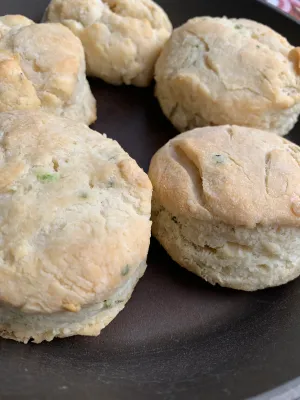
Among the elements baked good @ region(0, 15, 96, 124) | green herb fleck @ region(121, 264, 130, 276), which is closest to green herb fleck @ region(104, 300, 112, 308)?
green herb fleck @ region(121, 264, 130, 276)

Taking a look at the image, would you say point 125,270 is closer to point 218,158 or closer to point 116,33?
point 218,158

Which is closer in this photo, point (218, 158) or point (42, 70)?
point (218, 158)

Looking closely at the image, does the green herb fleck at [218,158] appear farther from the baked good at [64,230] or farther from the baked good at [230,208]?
the baked good at [64,230]

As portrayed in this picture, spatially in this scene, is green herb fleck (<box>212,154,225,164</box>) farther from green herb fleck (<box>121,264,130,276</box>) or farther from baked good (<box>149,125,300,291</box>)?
green herb fleck (<box>121,264,130,276</box>)

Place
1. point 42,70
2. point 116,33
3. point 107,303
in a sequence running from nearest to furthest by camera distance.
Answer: point 107,303
point 42,70
point 116,33

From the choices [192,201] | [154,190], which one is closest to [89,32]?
[154,190]

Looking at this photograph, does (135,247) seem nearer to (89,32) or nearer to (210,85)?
(210,85)

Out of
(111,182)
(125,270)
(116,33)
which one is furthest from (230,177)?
(116,33)
